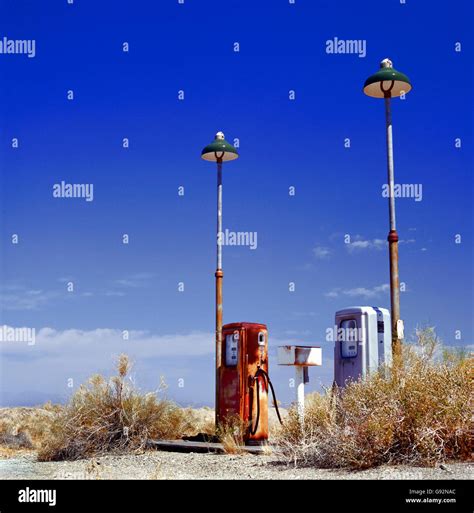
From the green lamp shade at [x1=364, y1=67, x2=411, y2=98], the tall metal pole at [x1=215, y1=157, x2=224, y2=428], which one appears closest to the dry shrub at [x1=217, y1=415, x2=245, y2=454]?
the tall metal pole at [x1=215, y1=157, x2=224, y2=428]

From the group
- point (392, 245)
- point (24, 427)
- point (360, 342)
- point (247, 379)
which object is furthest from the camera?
point (24, 427)

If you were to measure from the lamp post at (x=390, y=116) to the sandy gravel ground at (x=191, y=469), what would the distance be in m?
3.94

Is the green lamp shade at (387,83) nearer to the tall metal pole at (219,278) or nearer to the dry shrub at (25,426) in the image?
the tall metal pole at (219,278)

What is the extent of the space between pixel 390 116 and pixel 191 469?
834cm

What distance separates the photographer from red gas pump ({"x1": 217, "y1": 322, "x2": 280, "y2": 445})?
1592 centimetres

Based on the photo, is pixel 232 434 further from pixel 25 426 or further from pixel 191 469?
pixel 25 426

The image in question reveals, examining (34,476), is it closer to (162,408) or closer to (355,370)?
(162,408)

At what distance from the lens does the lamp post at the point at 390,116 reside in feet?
48.5

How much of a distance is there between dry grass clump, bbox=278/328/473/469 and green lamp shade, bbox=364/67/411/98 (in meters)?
6.50

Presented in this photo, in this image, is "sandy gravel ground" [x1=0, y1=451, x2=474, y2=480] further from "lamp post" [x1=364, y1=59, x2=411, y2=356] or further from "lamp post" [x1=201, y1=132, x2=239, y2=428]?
"lamp post" [x1=201, y1=132, x2=239, y2=428]

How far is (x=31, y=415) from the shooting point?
76.7ft

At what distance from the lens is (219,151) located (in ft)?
61.7

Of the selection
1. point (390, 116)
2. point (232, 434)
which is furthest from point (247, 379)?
point (390, 116)
